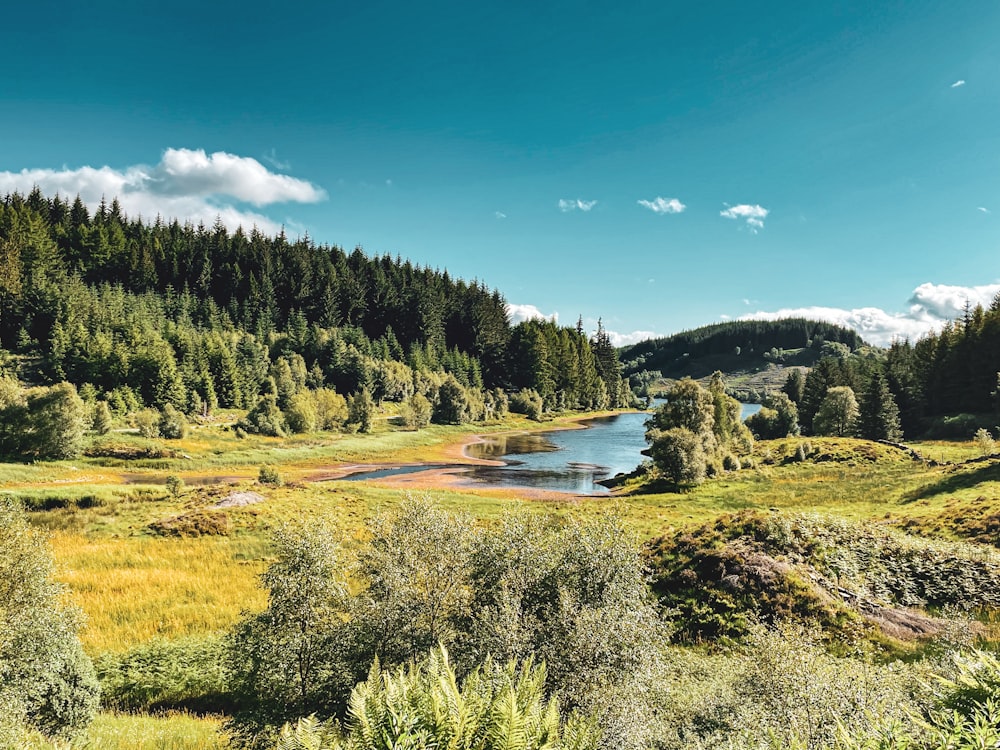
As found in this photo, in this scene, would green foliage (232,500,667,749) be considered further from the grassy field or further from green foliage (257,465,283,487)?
green foliage (257,465,283,487)

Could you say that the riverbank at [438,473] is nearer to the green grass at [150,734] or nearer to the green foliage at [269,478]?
the green foliage at [269,478]

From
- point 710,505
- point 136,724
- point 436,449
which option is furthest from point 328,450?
point 136,724

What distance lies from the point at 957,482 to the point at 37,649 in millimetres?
52429

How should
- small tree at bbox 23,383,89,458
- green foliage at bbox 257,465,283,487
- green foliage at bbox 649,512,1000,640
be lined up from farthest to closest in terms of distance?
small tree at bbox 23,383,89,458 < green foliage at bbox 257,465,283,487 < green foliage at bbox 649,512,1000,640

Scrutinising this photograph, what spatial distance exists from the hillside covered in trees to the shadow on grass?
290ft

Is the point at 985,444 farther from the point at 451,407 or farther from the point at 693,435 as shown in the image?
the point at 451,407

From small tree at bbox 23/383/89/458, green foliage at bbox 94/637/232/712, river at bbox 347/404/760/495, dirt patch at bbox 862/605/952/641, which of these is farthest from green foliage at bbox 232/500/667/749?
small tree at bbox 23/383/89/458

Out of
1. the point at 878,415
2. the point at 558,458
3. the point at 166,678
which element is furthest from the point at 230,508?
the point at 878,415

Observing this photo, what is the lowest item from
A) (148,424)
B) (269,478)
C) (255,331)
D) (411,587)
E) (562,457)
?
(562,457)

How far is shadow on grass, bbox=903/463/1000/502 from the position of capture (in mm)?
36094

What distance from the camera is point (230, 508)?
39469 millimetres

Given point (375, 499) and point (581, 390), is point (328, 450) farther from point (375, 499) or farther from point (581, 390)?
point (581, 390)

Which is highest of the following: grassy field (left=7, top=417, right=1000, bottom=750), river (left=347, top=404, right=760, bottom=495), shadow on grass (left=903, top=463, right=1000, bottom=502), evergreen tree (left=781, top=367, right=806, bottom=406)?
evergreen tree (left=781, top=367, right=806, bottom=406)

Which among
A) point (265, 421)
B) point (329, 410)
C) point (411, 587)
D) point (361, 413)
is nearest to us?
point (411, 587)
